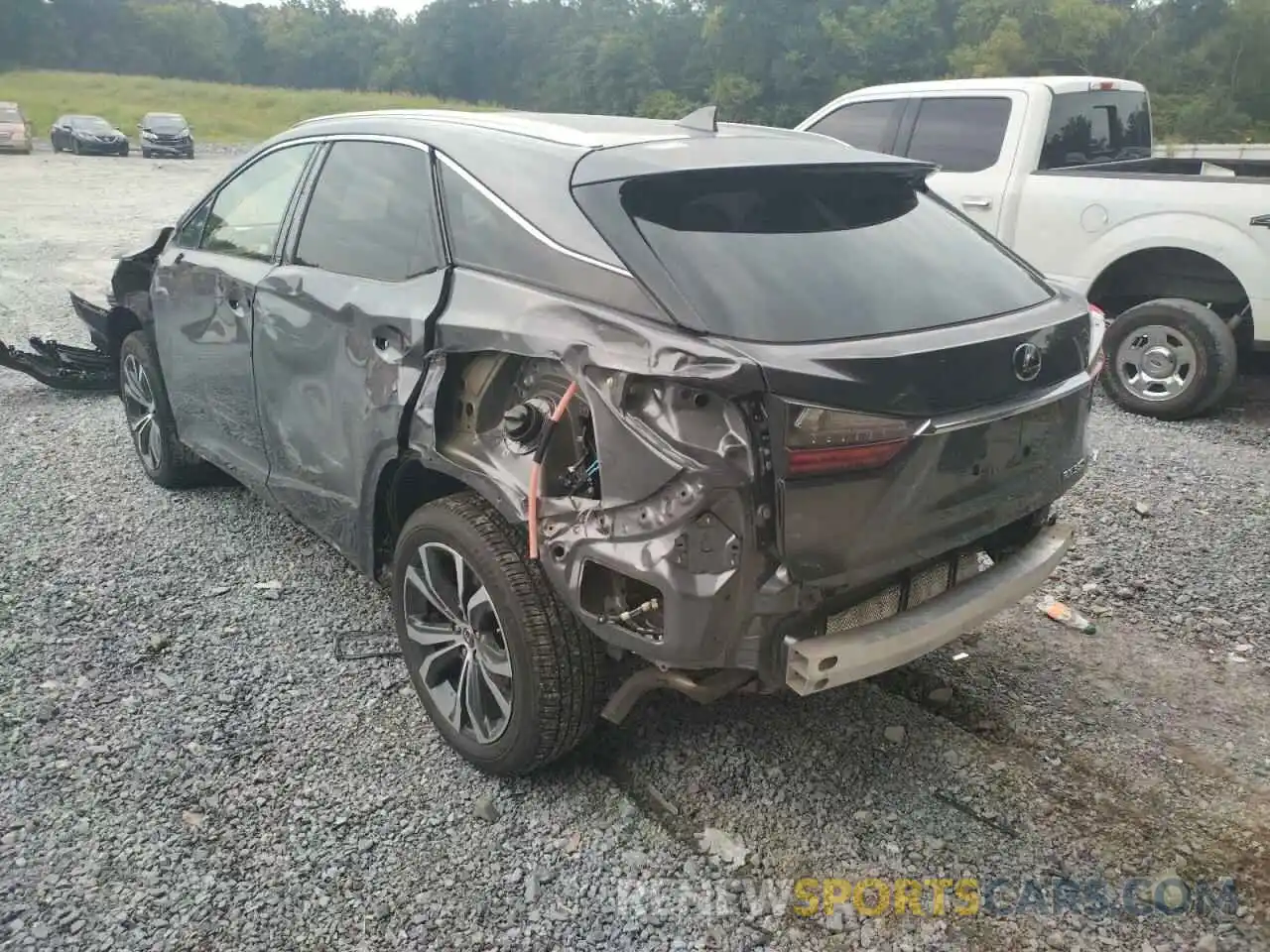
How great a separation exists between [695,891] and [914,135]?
6.00 metres

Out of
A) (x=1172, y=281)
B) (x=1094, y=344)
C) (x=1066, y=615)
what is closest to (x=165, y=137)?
(x=1172, y=281)

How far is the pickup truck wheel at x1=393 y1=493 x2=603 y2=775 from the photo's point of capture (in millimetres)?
2594

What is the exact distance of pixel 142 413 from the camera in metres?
5.04

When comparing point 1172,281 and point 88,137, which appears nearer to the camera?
point 1172,281

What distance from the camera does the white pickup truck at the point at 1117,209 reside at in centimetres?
584

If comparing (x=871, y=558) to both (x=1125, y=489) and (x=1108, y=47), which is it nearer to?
(x=1125, y=489)

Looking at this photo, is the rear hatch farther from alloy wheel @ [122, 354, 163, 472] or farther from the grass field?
the grass field

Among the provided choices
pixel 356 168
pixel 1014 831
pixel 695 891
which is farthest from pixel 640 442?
pixel 356 168

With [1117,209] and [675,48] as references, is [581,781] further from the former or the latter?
[675,48]

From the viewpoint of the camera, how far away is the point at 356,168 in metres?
3.39

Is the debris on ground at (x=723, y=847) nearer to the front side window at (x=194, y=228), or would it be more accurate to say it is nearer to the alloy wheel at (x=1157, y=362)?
the front side window at (x=194, y=228)

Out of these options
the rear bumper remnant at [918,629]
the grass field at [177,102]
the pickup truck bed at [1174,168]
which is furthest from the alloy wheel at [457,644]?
the grass field at [177,102]

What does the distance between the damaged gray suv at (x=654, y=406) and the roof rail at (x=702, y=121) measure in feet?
0.04

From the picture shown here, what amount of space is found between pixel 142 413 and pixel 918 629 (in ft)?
13.7
